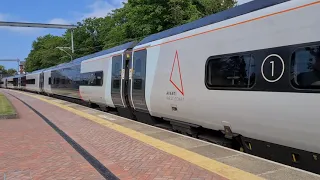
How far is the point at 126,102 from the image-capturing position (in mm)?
12906

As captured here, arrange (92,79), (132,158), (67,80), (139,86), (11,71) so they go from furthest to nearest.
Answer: (11,71) → (67,80) → (92,79) → (139,86) → (132,158)

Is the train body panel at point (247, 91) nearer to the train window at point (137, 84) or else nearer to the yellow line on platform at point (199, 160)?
the yellow line on platform at point (199, 160)

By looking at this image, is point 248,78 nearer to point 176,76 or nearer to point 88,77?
→ point 176,76

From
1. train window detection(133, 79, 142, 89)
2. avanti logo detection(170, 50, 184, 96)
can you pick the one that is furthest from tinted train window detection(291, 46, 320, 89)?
train window detection(133, 79, 142, 89)

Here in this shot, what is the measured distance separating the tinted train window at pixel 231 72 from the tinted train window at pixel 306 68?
0.89 m

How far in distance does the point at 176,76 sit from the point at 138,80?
9.36 feet

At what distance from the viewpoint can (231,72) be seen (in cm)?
666

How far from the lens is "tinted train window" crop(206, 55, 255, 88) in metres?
6.17

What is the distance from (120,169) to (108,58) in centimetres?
958

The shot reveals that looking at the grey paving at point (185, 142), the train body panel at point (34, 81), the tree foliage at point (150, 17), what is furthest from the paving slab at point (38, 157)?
the train body panel at point (34, 81)

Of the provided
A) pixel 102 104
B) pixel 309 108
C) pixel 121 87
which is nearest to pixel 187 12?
pixel 102 104

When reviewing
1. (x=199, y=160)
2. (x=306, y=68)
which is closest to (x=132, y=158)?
(x=199, y=160)

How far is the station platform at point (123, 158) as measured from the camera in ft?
18.0

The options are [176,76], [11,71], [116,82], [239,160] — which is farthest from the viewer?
[11,71]
